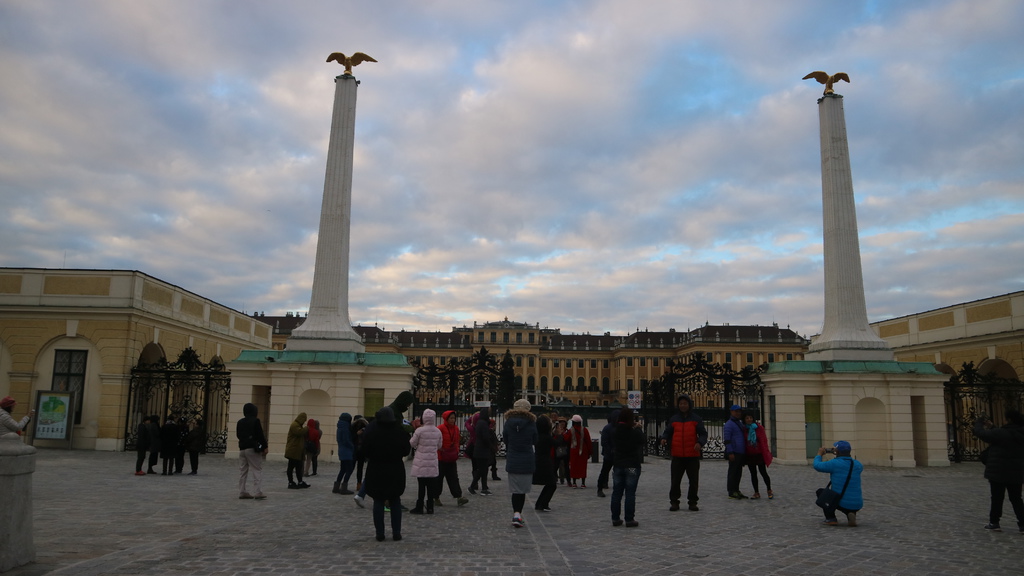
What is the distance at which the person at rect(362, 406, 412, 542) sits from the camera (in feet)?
30.2

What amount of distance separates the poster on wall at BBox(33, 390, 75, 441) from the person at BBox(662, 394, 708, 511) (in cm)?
2151

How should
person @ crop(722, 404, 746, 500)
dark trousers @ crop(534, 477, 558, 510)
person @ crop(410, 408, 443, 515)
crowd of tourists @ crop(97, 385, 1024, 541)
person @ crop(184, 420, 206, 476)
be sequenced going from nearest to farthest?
crowd of tourists @ crop(97, 385, 1024, 541)
person @ crop(410, 408, 443, 515)
dark trousers @ crop(534, 477, 558, 510)
person @ crop(722, 404, 746, 500)
person @ crop(184, 420, 206, 476)

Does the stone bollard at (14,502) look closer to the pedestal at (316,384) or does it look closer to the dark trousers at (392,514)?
the dark trousers at (392,514)

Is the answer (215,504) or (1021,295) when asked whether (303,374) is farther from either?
(1021,295)

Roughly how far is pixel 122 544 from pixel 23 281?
78.4 ft

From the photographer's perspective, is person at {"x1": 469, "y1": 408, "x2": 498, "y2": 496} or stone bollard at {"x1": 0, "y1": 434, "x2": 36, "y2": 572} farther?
person at {"x1": 469, "y1": 408, "x2": 498, "y2": 496}

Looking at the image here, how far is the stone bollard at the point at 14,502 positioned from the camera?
670cm

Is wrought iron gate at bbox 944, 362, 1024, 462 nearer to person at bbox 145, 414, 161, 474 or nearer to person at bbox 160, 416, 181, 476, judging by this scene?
person at bbox 160, 416, 181, 476

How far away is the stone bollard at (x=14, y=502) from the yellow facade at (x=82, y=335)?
21.4 m

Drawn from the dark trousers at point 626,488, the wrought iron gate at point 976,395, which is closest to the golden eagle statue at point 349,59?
the dark trousers at point 626,488

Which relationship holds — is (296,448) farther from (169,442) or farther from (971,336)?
(971,336)

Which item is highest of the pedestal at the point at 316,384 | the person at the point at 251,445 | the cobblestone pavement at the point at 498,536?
the pedestal at the point at 316,384

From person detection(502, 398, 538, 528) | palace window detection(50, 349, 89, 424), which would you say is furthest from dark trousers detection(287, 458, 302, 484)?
palace window detection(50, 349, 89, 424)

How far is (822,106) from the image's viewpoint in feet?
80.1
